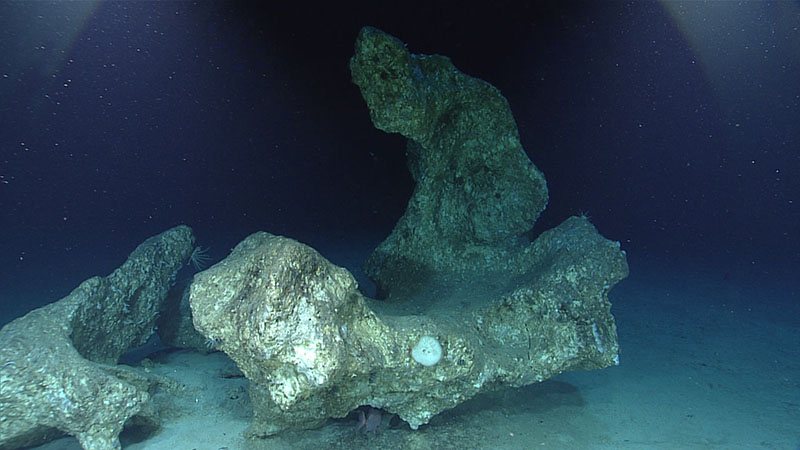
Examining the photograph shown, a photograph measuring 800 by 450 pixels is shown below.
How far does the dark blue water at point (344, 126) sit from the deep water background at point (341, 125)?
0.22ft

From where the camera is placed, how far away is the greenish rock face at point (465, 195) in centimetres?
547

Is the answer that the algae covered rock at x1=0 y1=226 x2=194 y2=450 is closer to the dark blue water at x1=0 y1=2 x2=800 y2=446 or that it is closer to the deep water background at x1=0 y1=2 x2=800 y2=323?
the dark blue water at x1=0 y1=2 x2=800 y2=446

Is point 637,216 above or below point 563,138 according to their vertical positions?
below

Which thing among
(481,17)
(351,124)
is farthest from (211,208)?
(481,17)

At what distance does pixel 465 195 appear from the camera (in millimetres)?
5688

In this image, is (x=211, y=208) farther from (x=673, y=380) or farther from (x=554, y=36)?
(x=673, y=380)

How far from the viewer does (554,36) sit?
1223cm

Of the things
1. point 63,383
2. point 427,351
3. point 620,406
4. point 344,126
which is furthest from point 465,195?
point 344,126

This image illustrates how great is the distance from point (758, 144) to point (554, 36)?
31.8ft

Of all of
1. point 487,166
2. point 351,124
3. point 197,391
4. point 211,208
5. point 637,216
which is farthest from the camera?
point 637,216

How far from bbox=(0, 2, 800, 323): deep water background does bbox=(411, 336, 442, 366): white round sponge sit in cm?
730

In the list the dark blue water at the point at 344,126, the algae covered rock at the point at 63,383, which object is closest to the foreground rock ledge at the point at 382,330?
the algae covered rock at the point at 63,383

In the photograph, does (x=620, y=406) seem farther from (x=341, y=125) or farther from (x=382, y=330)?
(x=341, y=125)

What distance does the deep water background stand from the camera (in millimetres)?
12250
